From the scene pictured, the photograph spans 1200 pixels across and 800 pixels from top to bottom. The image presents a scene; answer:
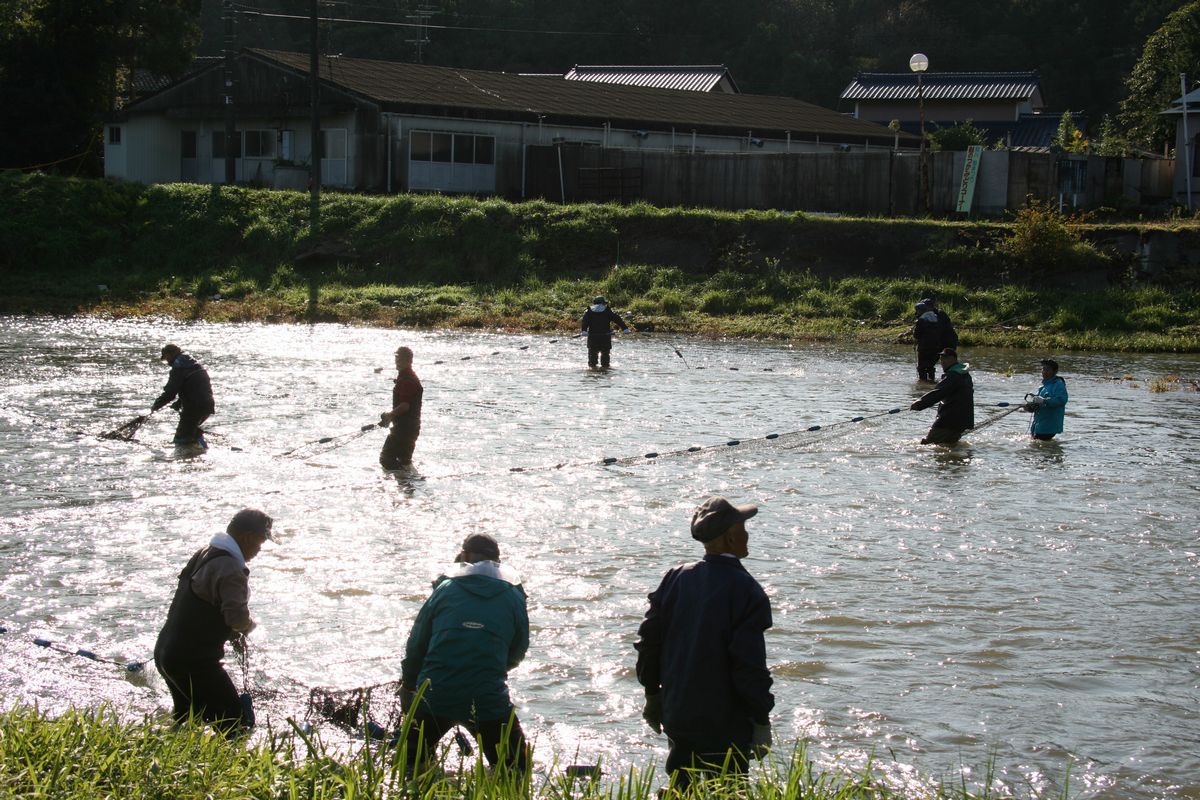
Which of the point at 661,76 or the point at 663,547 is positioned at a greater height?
the point at 661,76

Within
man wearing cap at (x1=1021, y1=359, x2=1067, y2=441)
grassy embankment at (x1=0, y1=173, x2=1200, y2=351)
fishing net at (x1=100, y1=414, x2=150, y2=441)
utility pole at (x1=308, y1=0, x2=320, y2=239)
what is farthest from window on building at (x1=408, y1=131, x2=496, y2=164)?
man wearing cap at (x1=1021, y1=359, x2=1067, y2=441)

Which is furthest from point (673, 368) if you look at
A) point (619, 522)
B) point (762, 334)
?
point (619, 522)

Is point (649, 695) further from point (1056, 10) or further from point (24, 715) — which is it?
point (1056, 10)

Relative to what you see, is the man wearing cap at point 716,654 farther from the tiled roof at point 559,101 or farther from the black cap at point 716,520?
the tiled roof at point 559,101

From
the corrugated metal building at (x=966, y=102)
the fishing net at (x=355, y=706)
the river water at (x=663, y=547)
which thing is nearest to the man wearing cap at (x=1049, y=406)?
the river water at (x=663, y=547)

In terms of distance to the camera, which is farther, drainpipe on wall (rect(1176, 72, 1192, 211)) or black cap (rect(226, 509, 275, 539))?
drainpipe on wall (rect(1176, 72, 1192, 211))

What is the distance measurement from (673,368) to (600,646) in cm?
1595

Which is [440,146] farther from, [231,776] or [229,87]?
[231,776]

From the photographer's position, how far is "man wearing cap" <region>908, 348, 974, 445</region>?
16.2 metres

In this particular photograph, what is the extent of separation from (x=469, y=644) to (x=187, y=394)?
9852mm

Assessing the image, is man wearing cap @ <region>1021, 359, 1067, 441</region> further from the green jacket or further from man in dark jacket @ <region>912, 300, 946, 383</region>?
the green jacket

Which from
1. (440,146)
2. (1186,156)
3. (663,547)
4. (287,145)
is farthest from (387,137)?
(663,547)

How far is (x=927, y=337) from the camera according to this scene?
22.1 meters

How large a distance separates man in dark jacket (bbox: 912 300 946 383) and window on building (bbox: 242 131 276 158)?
28052 mm
